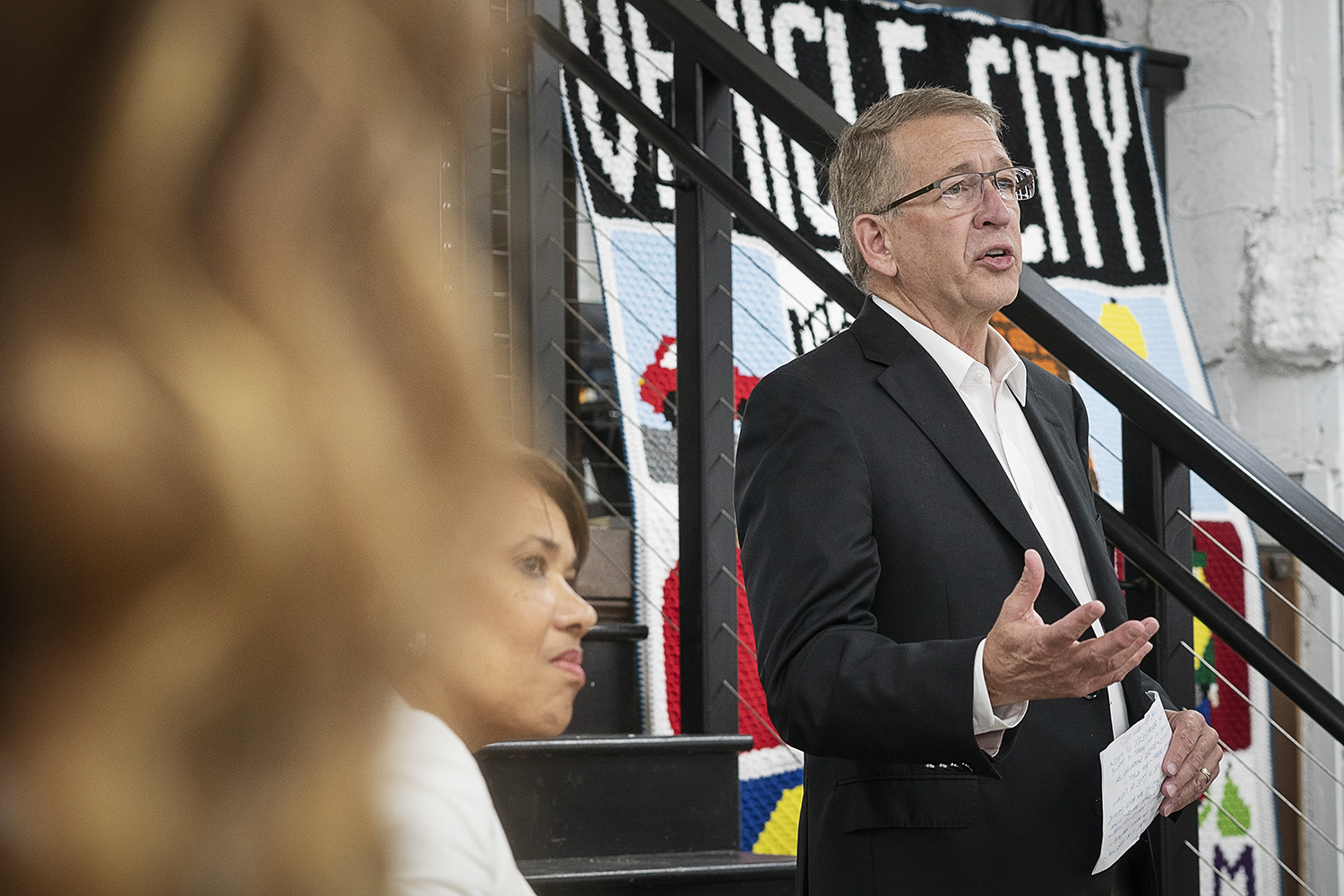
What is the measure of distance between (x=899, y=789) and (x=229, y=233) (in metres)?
1.11

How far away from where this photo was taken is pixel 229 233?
0.21m

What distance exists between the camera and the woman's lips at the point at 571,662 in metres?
0.53

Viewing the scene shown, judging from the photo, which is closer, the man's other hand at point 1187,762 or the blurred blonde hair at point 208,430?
the blurred blonde hair at point 208,430

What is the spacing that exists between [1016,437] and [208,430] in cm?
127

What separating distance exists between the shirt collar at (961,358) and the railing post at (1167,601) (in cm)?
25

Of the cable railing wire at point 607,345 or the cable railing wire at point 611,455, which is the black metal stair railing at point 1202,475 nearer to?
the cable railing wire at point 611,455

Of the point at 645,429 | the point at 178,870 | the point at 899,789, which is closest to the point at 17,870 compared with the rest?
the point at 178,870

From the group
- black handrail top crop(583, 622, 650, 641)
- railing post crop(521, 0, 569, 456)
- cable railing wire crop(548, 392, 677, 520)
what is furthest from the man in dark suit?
railing post crop(521, 0, 569, 456)

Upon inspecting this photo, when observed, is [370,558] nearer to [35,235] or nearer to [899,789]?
[35,235]

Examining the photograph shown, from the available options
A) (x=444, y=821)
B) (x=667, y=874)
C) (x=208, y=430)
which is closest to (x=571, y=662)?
(x=444, y=821)

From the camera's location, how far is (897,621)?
127 cm

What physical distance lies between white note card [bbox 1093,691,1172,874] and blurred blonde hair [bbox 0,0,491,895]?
1090 millimetres

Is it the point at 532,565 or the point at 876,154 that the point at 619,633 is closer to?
the point at 876,154

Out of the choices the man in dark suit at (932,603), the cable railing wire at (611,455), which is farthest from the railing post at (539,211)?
the man in dark suit at (932,603)
